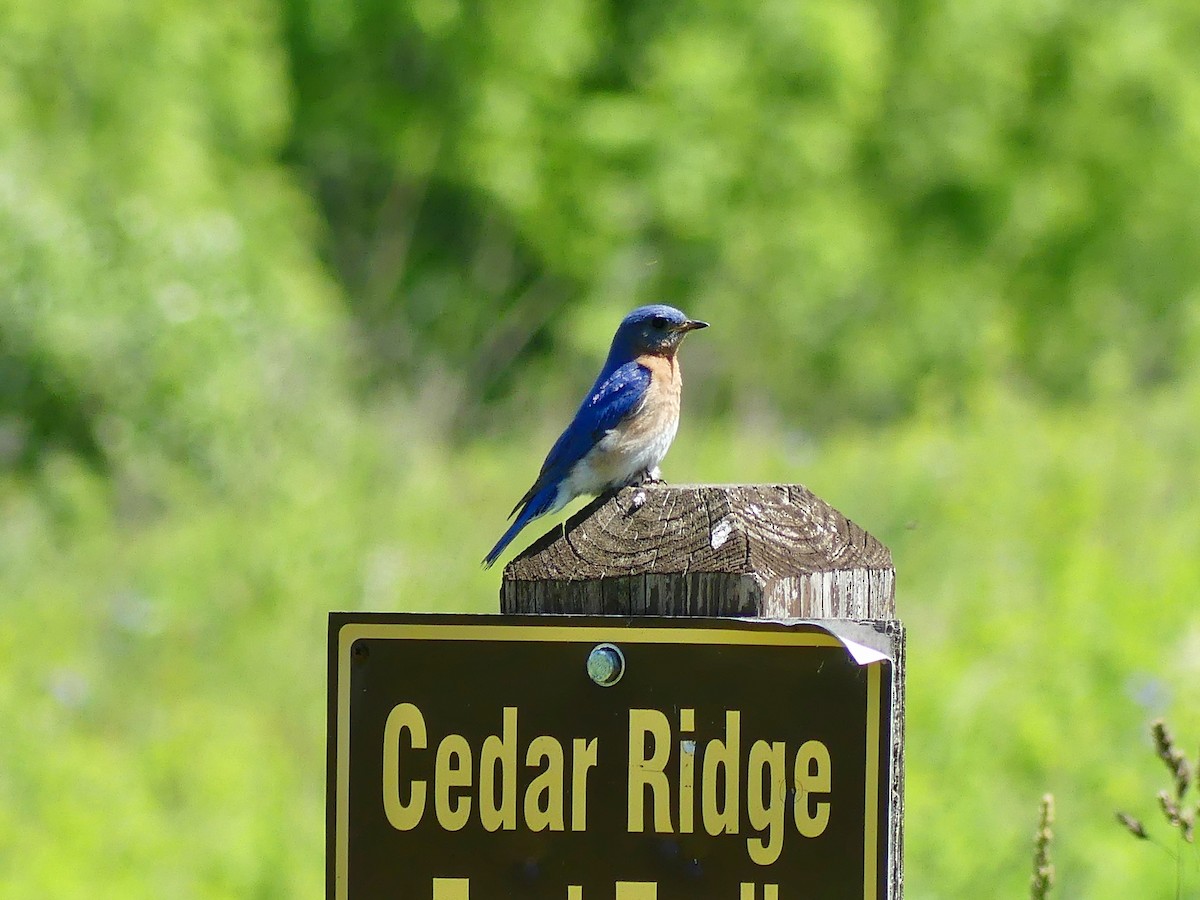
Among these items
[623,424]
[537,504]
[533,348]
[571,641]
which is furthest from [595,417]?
[533,348]

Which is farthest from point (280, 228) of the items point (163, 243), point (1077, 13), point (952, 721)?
point (952, 721)

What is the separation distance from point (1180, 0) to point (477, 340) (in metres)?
8.80

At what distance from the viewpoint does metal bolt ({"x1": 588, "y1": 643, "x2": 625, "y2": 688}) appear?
1.95 m

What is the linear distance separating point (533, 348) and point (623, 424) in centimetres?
1485

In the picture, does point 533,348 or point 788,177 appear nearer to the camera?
point 788,177

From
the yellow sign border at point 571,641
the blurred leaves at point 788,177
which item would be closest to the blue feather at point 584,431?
the yellow sign border at point 571,641

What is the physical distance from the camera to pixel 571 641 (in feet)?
6.42

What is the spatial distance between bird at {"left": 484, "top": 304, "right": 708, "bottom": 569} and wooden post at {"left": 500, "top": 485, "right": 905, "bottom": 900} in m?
0.87

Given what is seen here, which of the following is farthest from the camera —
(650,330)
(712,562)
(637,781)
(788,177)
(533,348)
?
(533,348)

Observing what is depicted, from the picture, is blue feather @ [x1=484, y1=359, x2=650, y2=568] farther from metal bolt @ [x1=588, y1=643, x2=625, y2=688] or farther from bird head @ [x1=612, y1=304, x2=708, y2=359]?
metal bolt @ [x1=588, y1=643, x2=625, y2=688]

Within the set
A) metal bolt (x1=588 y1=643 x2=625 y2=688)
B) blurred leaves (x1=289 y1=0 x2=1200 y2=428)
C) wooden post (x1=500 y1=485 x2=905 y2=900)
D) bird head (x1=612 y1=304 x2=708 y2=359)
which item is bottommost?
metal bolt (x1=588 y1=643 x2=625 y2=688)

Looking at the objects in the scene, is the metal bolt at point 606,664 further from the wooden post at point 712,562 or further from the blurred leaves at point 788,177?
the blurred leaves at point 788,177

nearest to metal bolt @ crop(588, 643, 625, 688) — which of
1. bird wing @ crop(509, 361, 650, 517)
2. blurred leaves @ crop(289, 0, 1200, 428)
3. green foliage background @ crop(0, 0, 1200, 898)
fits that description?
bird wing @ crop(509, 361, 650, 517)

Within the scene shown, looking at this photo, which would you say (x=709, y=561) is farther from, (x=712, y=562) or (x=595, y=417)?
(x=595, y=417)
